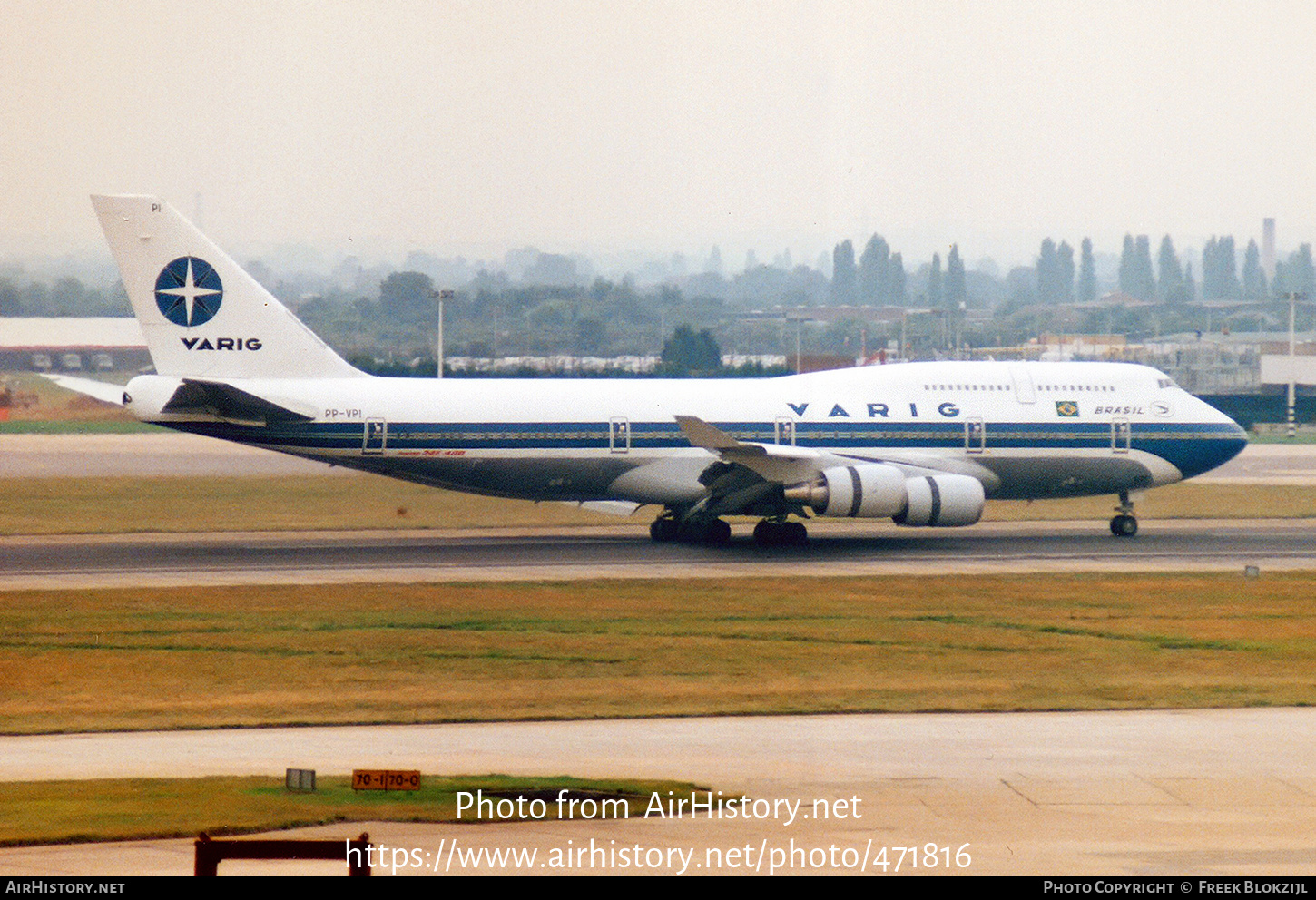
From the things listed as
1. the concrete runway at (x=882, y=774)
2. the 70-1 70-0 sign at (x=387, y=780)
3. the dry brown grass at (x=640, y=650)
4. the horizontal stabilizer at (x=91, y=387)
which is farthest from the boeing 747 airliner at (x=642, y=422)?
the 70-1 70-0 sign at (x=387, y=780)

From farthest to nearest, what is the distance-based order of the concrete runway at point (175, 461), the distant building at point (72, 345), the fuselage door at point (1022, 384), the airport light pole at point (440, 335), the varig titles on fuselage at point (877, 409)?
the concrete runway at point (175, 461) → the fuselage door at point (1022, 384) → the varig titles on fuselage at point (877, 409) → the airport light pole at point (440, 335) → the distant building at point (72, 345)

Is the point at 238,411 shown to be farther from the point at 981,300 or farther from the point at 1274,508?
the point at 1274,508

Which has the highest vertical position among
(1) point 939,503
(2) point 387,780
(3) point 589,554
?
(1) point 939,503

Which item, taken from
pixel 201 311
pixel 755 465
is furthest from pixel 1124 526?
pixel 201 311

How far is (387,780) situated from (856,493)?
23.4 m

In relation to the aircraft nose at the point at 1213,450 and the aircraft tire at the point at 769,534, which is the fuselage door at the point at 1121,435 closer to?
the aircraft nose at the point at 1213,450

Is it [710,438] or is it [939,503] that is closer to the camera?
[710,438]

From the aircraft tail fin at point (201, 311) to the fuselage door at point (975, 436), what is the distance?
15357 mm

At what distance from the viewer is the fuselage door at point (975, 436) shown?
1571 inches

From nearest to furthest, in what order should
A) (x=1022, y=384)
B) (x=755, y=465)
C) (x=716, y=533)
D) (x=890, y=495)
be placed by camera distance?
(x=890, y=495)
(x=755, y=465)
(x=716, y=533)
(x=1022, y=384)

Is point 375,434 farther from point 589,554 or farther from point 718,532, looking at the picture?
point 718,532

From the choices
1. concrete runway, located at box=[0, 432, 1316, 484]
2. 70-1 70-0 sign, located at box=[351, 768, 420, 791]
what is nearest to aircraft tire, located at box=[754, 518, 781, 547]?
concrete runway, located at box=[0, 432, 1316, 484]

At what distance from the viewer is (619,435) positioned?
38062 millimetres

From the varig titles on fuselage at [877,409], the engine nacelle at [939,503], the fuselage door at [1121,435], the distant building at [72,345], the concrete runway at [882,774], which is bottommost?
the concrete runway at [882,774]
